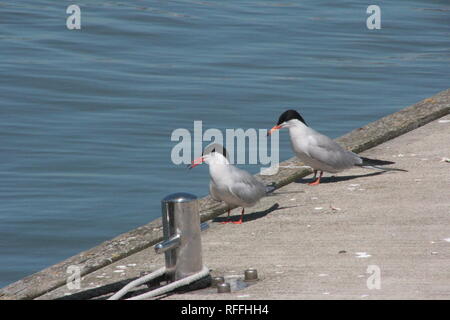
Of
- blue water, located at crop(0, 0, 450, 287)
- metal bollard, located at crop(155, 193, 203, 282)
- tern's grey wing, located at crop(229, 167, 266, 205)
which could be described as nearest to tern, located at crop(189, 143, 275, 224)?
tern's grey wing, located at crop(229, 167, 266, 205)

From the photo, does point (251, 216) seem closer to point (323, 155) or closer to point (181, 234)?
point (323, 155)

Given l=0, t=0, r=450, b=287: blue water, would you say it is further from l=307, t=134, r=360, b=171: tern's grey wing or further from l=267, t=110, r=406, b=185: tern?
l=307, t=134, r=360, b=171: tern's grey wing

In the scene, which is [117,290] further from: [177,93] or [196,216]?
[177,93]

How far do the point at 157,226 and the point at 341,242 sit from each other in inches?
50.8

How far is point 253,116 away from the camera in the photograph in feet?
44.2

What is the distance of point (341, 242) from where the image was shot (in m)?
6.24

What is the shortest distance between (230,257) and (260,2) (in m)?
18.2

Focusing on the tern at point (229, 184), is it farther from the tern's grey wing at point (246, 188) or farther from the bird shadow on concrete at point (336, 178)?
the bird shadow on concrete at point (336, 178)

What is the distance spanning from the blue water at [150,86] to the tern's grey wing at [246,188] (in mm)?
2612

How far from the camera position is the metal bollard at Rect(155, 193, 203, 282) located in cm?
549

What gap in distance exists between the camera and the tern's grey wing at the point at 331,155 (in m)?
7.77

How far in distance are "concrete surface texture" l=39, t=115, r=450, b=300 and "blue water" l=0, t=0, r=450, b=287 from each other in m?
2.78

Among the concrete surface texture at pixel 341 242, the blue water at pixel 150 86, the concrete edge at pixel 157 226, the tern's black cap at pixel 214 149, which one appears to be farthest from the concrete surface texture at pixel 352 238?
the blue water at pixel 150 86

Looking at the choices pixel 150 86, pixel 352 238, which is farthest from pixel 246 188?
pixel 150 86
